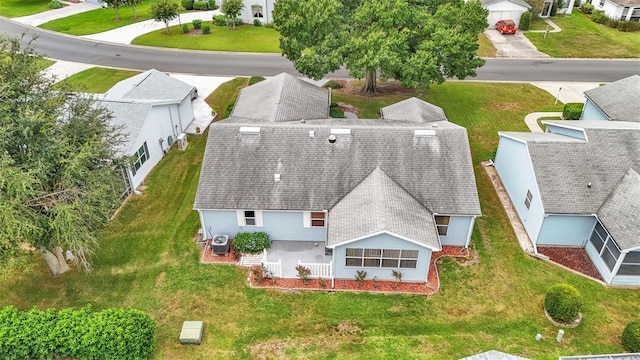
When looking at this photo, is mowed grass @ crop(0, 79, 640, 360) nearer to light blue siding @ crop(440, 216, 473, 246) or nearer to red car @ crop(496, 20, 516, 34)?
light blue siding @ crop(440, 216, 473, 246)

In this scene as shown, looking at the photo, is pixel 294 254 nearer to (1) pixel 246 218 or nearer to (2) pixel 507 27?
(1) pixel 246 218

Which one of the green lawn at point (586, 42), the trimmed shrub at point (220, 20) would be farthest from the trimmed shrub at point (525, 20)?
the trimmed shrub at point (220, 20)

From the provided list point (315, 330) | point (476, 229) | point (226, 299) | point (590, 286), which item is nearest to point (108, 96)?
point (226, 299)

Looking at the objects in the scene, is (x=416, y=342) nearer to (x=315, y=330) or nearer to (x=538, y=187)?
(x=315, y=330)

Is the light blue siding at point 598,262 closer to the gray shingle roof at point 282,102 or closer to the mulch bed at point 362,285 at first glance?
the mulch bed at point 362,285

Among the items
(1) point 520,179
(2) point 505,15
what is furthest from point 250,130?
(2) point 505,15
